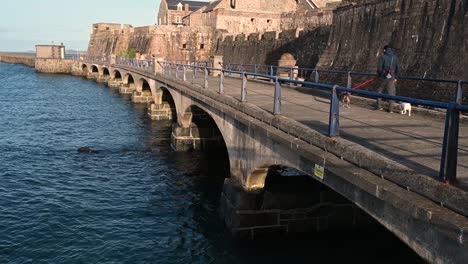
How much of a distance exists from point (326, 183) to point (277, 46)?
35.1 metres

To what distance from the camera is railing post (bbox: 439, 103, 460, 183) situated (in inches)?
180

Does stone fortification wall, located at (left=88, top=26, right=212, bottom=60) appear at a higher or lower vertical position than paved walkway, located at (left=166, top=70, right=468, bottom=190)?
higher

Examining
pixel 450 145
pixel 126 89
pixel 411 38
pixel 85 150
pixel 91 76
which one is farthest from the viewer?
pixel 91 76

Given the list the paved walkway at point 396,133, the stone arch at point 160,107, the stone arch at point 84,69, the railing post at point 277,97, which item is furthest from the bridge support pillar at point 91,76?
the railing post at point 277,97

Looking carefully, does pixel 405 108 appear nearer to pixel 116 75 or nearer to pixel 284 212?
pixel 284 212

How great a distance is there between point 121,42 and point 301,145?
258 ft

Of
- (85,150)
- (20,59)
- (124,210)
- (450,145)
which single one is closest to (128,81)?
(85,150)

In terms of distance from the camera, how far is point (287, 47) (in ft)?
127

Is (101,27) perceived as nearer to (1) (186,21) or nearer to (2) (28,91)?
(1) (186,21)

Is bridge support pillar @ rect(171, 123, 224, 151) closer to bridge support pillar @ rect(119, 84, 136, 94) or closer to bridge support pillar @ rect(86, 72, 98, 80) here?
bridge support pillar @ rect(119, 84, 136, 94)

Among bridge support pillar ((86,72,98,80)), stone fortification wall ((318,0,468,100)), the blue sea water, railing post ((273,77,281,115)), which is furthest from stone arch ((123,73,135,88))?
railing post ((273,77,281,115))

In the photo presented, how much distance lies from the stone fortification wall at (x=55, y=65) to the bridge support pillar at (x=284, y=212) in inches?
3262

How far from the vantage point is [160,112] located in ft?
112

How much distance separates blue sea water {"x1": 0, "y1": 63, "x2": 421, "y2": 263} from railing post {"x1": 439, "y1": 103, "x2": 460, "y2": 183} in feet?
24.3
